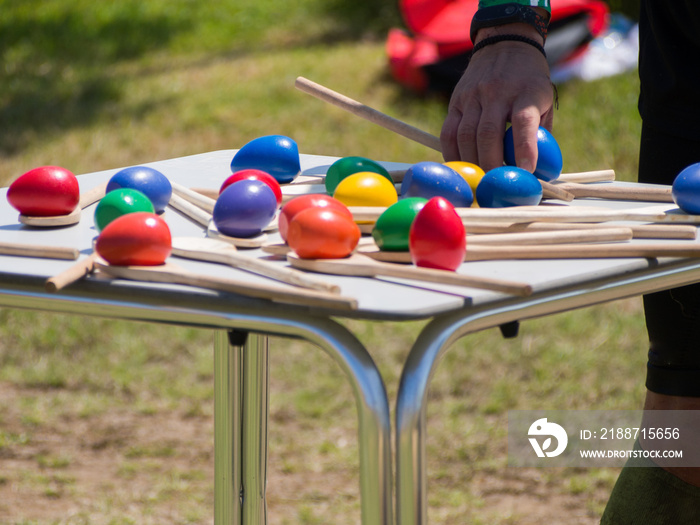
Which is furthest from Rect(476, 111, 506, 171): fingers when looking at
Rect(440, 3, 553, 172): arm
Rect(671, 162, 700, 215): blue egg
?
Rect(671, 162, 700, 215): blue egg

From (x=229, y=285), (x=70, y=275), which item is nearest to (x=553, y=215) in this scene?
(x=229, y=285)

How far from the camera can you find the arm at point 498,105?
106cm

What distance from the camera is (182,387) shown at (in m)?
2.49

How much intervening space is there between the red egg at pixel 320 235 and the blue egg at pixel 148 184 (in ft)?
0.85

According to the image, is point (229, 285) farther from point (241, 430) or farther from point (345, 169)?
point (241, 430)

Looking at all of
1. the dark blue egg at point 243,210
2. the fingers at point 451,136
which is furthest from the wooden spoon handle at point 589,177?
the dark blue egg at point 243,210

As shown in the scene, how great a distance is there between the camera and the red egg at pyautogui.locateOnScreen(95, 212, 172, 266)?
0.74m

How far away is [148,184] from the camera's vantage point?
0.98 m

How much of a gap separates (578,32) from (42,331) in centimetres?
284

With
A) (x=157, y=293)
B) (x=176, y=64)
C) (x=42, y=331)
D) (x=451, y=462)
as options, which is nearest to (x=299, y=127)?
(x=176, y=64)

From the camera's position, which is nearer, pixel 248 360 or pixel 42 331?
pixel 248 360

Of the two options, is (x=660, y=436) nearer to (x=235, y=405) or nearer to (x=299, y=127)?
(x=235, y=405)

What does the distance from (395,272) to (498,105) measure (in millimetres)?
417

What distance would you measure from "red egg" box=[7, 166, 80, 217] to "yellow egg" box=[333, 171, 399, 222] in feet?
0.94
